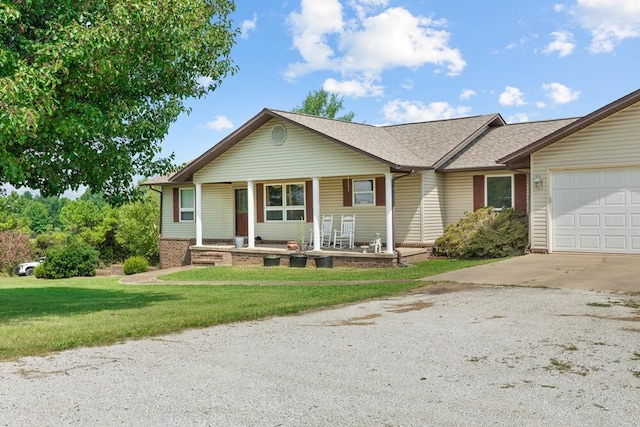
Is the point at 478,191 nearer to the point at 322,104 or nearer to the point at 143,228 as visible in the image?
the point at 143,228

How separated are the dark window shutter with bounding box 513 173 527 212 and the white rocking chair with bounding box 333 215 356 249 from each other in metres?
5.41

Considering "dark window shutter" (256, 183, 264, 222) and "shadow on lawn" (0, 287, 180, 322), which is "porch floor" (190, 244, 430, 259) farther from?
"shadow on lawn" (0, 287, 180, 322)

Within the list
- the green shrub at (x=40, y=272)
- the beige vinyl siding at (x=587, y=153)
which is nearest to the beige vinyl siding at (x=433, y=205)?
the beige vinyl siding at (x=587, y=153)

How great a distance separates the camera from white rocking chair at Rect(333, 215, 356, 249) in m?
21.8

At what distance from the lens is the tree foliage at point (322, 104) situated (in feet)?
168

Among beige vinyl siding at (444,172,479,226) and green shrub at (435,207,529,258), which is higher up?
beige vinyl siding at (444,172,479,226)

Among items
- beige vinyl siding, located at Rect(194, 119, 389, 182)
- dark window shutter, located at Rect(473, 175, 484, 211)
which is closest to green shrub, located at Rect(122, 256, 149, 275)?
beige vinyl siding, located at Rect(194, 119, 389, 182)

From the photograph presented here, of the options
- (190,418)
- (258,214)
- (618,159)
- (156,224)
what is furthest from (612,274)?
(156,224)

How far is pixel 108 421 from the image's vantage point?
4766mm

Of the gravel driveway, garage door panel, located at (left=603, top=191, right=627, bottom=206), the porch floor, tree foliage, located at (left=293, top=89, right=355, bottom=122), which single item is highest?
tree foliage, located at (left=293, top=89, right=355, bottom=122)

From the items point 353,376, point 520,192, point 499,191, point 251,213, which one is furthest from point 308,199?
point 353,376

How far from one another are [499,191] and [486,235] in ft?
7.20

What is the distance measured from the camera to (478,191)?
827 inches

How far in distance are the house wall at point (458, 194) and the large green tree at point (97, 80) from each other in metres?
11.8
